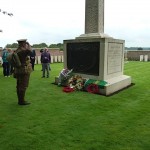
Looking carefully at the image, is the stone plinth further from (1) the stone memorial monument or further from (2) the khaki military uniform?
(2) the khaki military uniform

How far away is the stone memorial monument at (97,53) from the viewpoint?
881cm

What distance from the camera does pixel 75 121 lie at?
5457 millimetres

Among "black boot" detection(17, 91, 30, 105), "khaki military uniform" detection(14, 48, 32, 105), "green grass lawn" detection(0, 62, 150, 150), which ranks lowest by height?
"green grass lawn" detection(0, 62, 150, 150)

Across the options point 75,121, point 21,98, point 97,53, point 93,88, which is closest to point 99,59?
point 97,53

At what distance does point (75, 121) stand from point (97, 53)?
13.6ft

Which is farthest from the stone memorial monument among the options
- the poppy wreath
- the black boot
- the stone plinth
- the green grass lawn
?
the black boot

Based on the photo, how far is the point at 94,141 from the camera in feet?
14.2

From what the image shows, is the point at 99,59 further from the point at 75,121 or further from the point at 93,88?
the point at 75,121

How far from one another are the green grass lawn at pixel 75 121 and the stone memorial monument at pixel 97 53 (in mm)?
991

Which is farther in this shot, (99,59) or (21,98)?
(99,59)

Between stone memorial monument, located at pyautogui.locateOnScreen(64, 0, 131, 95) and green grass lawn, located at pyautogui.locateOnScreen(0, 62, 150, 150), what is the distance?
99 centimetres

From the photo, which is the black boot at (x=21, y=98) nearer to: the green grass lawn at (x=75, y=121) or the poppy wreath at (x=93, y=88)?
the green grass lawn at (x=75, y=121)

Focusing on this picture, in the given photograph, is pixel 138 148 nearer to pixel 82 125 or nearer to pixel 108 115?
pixel 82 125

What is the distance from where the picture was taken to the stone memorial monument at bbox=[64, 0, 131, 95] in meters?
8.81
